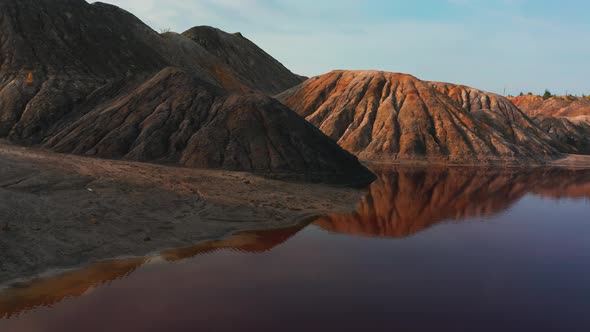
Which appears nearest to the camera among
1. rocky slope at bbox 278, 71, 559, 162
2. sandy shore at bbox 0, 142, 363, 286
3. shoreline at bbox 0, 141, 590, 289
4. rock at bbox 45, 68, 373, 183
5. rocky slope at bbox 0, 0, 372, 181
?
shoreline at bbox 0, 141, 590, 289

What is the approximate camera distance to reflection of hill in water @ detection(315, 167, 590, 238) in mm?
33500

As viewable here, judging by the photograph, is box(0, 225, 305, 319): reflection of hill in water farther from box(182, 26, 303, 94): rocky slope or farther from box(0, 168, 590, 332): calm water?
box(182, 26, 303, 94): rocky slope

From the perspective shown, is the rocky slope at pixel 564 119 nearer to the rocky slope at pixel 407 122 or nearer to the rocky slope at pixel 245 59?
the rocky slope at pixel 407 122

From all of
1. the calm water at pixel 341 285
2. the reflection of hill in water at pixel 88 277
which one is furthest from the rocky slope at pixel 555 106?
the reflection of hill in water at pixel 88 277

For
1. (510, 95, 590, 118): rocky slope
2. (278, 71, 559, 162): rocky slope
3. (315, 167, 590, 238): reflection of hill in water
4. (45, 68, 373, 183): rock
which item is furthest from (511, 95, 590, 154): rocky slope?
(45, 68, 373, 183): rock

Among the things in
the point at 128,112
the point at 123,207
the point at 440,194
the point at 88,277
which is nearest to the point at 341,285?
the point at 88,277

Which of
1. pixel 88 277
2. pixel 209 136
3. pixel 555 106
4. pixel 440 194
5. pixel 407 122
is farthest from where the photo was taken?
pixel 555 106

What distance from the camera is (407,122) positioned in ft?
307

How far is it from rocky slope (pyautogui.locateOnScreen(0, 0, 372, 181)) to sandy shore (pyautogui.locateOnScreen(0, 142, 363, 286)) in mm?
4926

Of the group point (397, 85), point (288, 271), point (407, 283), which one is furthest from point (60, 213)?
point (397, 85)

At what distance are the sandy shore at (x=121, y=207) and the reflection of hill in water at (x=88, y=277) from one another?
0.97 meters

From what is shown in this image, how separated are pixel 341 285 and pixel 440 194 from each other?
33987 millimetres

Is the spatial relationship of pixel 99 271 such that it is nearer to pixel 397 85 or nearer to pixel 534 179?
pixel 534 179

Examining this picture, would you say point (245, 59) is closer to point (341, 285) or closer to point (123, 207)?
point (123, 207)
